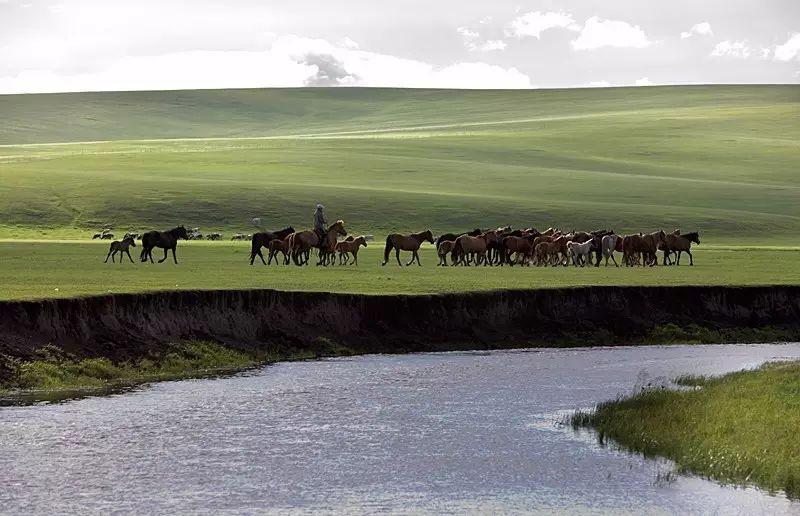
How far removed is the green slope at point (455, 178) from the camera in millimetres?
88812

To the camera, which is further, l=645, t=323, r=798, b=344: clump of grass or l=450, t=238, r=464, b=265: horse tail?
l=450, t=238, r=464, b=265: horse tail

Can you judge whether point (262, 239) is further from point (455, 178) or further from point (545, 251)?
point (455, 178)

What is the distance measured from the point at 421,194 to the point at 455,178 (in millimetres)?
13823

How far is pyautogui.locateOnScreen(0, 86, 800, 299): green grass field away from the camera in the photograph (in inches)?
1886

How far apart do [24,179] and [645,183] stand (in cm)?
4773

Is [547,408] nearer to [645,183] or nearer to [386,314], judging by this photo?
[386,314]

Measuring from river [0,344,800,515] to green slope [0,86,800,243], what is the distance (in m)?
55.7

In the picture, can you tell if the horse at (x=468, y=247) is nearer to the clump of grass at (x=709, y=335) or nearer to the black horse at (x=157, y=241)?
the black horse at (x=157, y=241)

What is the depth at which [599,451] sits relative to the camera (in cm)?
2291

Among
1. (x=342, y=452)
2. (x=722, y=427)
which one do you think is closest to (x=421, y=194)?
(x=722, y=427)

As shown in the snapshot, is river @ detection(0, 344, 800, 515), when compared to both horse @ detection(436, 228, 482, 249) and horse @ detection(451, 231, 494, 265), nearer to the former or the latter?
horse @ detection(451, 231, 494, 265)

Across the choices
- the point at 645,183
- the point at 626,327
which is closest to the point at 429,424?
the point at 626,327

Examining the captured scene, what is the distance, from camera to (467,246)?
57.5m

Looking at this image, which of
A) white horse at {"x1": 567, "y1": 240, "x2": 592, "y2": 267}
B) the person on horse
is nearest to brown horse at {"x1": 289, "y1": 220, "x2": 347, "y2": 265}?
the person on horse
